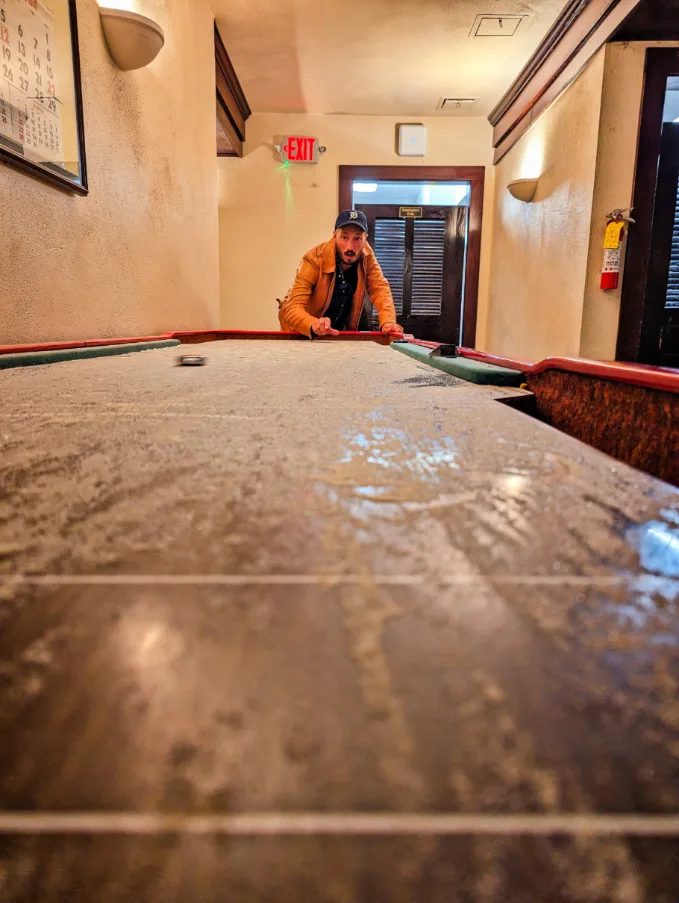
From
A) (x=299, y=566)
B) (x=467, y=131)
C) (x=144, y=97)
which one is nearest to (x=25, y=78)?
(x=144, y=97)

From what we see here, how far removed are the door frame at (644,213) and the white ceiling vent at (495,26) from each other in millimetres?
1102

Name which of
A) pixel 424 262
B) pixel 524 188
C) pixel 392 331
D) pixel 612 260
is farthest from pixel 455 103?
pixel 392 331

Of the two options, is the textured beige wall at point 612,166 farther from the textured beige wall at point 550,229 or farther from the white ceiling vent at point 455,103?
the white ceiling vent at point 455,103

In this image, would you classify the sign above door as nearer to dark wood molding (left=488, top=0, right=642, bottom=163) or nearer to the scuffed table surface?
dark wood molding (left=488, top=0, right=642, bottom=163)

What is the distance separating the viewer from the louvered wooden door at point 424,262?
6477 mm

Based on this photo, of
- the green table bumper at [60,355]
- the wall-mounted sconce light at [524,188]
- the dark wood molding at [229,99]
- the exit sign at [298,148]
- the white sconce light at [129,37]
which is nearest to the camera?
the green table bumper at [60,355]

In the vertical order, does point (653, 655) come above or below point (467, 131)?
below

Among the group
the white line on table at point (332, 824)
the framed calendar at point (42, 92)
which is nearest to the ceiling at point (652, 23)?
the framed calendar at point (42, 92)

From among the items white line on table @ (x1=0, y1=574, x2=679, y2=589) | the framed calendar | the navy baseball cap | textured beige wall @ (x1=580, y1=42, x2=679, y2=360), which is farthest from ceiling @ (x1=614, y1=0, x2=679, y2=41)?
white line on table @ (x1=0, y1=574, x2=679, y2=589)

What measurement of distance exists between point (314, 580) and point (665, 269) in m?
4.32

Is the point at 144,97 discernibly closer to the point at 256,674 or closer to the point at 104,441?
the point at 104,441

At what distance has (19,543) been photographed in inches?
15.5

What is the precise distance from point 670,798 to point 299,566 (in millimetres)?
224

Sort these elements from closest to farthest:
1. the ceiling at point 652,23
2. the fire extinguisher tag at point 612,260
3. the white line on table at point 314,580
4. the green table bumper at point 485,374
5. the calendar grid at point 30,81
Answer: the white line on table at point 314,580 → the green table bumper at point 485,374 → the calendar grid at point 30,81 → the ceiling at point 652,23 → the fire extinguisher tag at point 612,260
